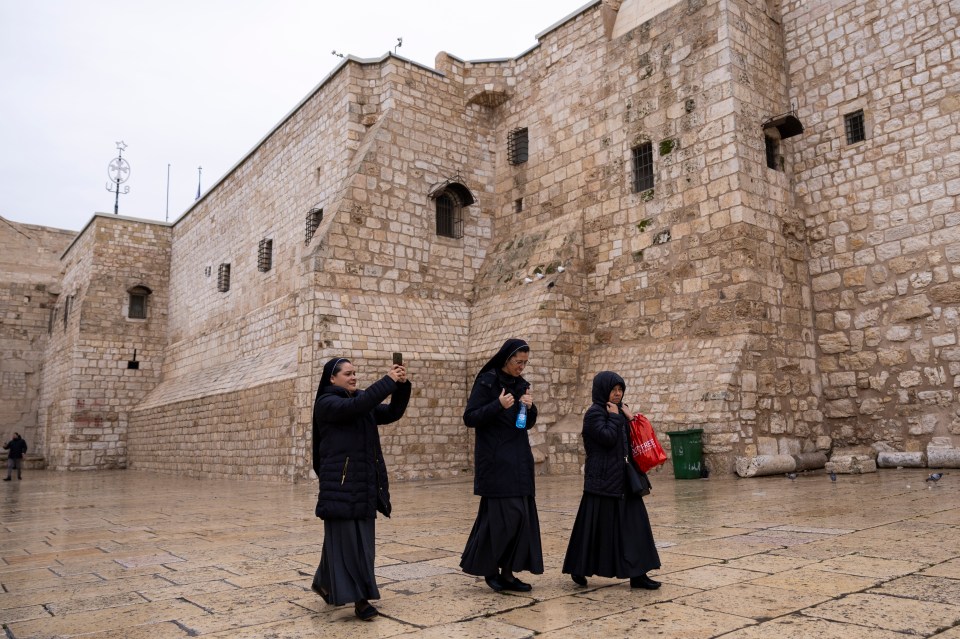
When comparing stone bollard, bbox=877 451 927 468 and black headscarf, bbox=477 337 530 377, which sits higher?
black headscarf, bbox=477 337 530 377

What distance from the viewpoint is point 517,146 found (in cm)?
1544

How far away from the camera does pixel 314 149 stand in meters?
15.6

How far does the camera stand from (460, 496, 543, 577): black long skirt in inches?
153

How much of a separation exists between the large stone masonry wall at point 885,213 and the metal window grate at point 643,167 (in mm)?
2426

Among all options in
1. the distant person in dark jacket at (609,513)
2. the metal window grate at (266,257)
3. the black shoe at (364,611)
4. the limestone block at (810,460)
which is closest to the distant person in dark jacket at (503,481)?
the distant person in dark jacket at (609,513)

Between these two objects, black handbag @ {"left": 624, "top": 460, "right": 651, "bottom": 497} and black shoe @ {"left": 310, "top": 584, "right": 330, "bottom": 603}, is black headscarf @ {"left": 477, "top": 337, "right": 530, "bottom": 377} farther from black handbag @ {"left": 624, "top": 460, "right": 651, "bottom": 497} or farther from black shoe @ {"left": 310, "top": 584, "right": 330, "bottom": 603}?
black shoe @ {"left": 310, "top": 584, "right": 330, "bottom": 603}

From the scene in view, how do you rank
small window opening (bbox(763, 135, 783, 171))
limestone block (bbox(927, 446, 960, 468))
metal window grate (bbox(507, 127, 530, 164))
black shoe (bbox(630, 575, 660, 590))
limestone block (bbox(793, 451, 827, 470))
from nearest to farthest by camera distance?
black shoe (bbox(630, 575, 660, 590)) < limestone block (bbox(927, 446, 960, 468)) < limestone block (bbox(793, 451, 827, 470)) < small window opening (bbox(763, 135, 783, 171)) < metal window grate (bbox(507, 127, 530, 164))

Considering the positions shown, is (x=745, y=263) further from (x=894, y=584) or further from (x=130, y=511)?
(x=130, y=511)

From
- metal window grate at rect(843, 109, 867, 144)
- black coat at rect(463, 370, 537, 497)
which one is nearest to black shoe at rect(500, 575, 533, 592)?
black coat at rect(463, 370, 537, 497)

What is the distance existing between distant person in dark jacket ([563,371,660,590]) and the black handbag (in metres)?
0.02

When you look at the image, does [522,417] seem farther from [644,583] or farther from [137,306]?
[137,306]

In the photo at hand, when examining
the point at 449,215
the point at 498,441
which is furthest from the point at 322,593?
the point at 449,215

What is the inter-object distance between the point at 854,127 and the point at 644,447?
9.46 m

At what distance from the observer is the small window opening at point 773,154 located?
11711 millimetres
